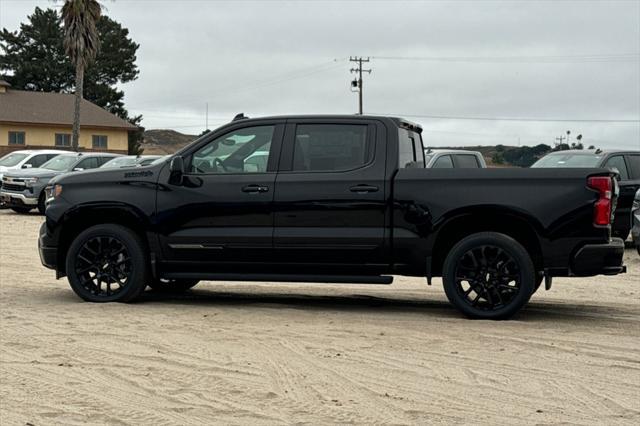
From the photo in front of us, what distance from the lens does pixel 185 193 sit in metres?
9.93

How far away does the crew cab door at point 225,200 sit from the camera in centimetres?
972

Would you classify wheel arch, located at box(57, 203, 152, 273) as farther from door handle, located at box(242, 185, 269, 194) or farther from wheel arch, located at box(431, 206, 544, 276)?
wheel arch, located at box(431, 206, 544, 276)

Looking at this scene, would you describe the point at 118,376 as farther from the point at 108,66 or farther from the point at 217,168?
the point at 108,66

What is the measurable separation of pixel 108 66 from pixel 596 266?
71649mm

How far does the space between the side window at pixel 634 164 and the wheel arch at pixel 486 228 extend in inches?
360

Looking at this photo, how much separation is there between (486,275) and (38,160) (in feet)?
74.4

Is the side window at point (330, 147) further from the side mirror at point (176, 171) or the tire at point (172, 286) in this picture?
the tire at point (172, 286)

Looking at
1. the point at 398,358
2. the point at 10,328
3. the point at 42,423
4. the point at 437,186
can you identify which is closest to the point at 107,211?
the point at 10,328

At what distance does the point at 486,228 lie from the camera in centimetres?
949

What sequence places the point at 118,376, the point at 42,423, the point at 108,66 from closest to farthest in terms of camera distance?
the point at 42,423 < the point at 118,376 < the point at 108,66

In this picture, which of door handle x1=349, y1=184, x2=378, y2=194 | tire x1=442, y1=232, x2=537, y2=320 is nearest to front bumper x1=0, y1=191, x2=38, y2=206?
door handle x1=349, y1=184, x2=378, y2=194

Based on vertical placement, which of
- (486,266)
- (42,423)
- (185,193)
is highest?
(185,193)

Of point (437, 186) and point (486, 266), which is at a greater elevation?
point (437, 186)

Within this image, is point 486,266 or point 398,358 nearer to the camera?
point 398,358
